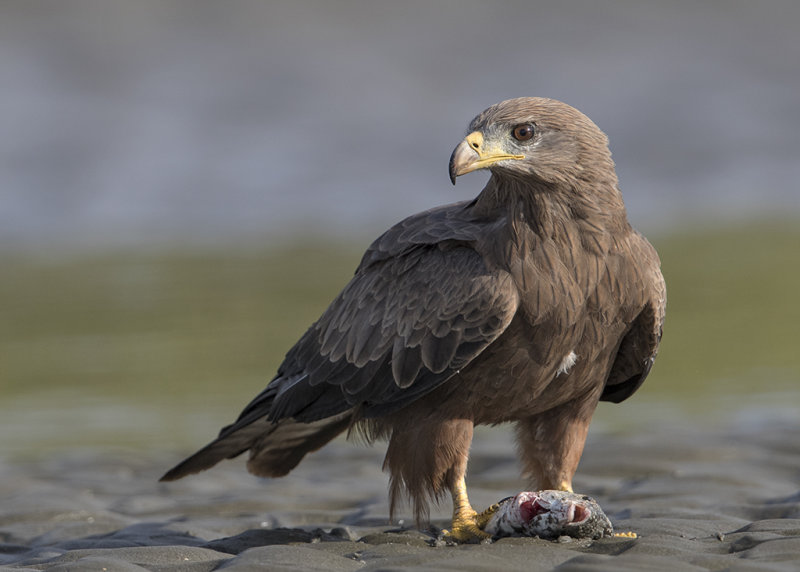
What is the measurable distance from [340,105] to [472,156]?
20.2 metres

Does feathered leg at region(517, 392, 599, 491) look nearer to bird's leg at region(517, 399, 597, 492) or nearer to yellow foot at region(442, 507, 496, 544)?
bird's leg at region(517, 399, 597, 492)

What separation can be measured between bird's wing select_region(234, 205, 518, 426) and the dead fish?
74 centimetres

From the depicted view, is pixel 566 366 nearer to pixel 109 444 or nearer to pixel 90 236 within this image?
pixel 109 444

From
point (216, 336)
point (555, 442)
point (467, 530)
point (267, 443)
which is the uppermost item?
point (216, 336)

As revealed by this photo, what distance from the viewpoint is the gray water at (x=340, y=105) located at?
2378cm

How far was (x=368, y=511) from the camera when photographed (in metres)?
8.08

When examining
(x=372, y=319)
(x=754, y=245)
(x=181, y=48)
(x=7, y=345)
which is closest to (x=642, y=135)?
(x=754, y=245)

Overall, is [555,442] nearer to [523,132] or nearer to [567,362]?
[567,362]

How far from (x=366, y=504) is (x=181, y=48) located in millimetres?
21912

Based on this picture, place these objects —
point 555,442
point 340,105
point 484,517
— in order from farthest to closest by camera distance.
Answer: point 340,105, point 555,442, point 484,517

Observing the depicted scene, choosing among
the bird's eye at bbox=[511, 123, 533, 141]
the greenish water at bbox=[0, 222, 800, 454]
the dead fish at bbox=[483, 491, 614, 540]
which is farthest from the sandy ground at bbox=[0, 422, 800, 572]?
the bird's eye at bbox=[511, 123, 533, 141]

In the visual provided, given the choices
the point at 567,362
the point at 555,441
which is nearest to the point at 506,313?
the point at 567,362

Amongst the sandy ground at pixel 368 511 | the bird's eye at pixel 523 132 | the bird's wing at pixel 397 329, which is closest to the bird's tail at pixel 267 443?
the bird's wing at pixel 397 329

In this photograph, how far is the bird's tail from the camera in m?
7.57
